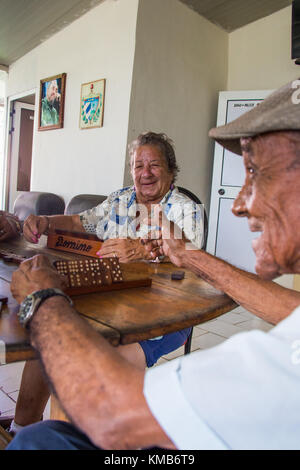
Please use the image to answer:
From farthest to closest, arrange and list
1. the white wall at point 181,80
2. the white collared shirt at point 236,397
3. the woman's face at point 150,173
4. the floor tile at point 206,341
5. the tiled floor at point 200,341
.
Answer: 1. the white wall at point 181,80
2. the floor tile at point 206,341
3. the woman's face at point 150,173
4. the tiled floor at point 200,341
5. the white collared shirt at point 236,397

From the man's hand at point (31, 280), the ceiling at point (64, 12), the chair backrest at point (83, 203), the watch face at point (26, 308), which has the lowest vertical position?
the watch face at point (26, 308)

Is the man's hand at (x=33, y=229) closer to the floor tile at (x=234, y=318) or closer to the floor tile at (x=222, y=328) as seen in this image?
the floor tile at (x=222, y=328)

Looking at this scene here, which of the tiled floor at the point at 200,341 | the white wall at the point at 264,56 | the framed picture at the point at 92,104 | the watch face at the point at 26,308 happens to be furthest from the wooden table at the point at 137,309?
the white wall at the point at 264,56

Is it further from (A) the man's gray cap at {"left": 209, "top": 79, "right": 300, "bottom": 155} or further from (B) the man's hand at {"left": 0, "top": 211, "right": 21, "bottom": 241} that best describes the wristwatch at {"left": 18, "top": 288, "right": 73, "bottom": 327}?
(B) the man's hand at {"left": 0, "top": 211, "right": 21, "bottom": 241}

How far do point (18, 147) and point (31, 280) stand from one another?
626 cm

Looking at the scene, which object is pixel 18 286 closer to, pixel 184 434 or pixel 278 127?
pixel 184 434

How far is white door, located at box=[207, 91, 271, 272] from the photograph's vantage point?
4.29 metres

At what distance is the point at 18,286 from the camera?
818mm

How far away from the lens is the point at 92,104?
3.95m

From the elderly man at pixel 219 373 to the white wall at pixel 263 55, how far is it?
4.03 meters

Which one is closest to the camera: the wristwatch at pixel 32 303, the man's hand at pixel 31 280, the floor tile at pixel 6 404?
the wristwatch at pixel 32 303

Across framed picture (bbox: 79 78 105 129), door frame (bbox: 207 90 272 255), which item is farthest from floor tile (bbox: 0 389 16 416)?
door frame (bbox: 207 90 272 255)

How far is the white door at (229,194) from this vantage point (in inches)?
169

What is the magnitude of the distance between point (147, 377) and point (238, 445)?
0.48 feet
